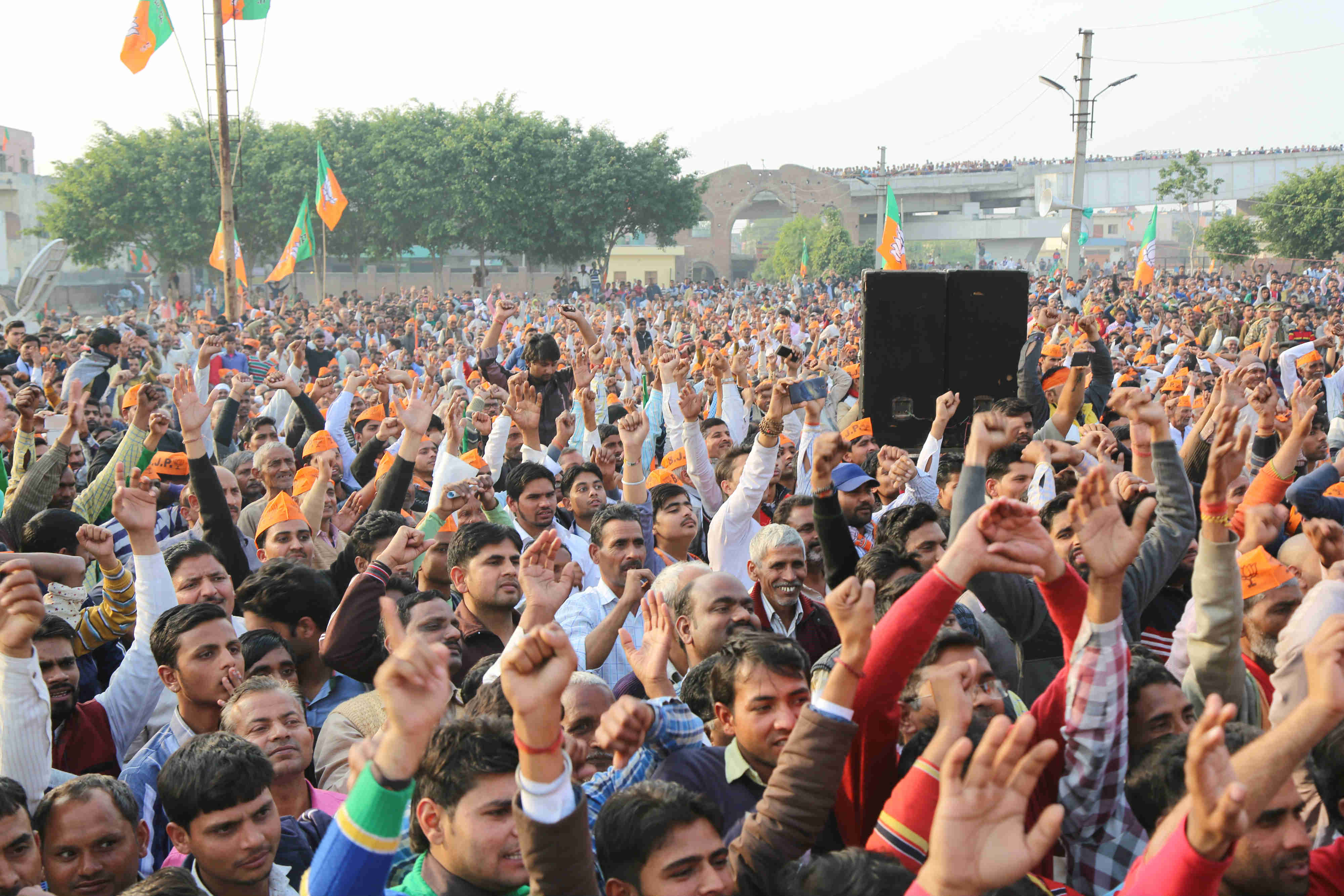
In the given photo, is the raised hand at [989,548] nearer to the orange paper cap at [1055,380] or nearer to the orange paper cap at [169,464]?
the orange paper cap at [169,464]

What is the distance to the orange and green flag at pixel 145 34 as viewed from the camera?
15.7 meters

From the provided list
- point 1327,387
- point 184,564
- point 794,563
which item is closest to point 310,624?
point 184,564

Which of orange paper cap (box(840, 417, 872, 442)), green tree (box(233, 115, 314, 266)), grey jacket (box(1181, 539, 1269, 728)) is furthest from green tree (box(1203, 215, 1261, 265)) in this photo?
grey jacket (box(1181, 539, 1269, 728))

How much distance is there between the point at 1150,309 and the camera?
2206 cm

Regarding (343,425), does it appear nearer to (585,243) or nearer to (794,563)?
(794,563)

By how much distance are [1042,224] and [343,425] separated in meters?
71.3

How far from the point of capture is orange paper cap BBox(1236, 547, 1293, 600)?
3648 millimetres

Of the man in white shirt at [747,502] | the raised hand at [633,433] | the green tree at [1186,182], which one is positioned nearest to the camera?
the man in white shirt at [747,502]

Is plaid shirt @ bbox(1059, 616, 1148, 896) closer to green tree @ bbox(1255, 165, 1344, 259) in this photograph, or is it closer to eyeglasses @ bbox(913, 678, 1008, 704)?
eyeglasses @ bbox(913, 678, 1008, 704)

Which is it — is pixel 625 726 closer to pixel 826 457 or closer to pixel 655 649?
pixel 655 649

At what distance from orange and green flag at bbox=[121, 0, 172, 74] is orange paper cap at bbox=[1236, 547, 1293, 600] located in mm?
16322

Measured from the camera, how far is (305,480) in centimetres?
604

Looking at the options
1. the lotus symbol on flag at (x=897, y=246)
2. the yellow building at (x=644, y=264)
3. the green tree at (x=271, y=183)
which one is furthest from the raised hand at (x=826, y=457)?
the yellow building at (x=644, y=264)

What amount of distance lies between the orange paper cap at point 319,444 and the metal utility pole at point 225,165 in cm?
951
